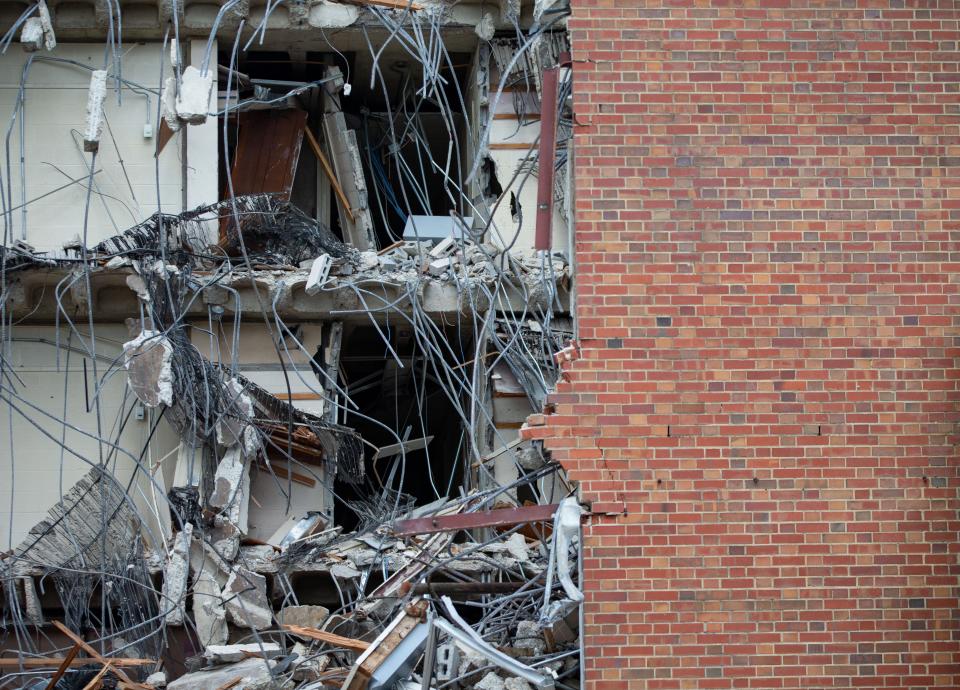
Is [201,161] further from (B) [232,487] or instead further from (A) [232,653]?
(A) [232,653]

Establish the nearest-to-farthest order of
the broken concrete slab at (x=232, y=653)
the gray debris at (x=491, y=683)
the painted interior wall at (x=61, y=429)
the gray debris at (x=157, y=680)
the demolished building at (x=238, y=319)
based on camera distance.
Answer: the gray debris at (x=491, y=683) → the broken concrete slab at (x=232, y=653) → the gray debris at (x=157, y=680) → the demolished building at (x=238, y=319) → the painted interior wall at (x=61, y=429)

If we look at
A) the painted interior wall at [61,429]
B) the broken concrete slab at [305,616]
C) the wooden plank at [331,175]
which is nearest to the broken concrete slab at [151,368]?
the painted interior wall at [61,429]

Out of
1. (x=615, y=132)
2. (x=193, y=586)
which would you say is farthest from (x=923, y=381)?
(x=193, y=586)

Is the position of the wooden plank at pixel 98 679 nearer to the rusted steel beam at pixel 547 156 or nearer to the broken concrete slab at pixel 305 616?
the broken concrete slab at pixel 305 616

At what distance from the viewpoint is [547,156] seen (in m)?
8.27

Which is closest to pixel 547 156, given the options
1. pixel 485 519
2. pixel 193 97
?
pixel 485 519

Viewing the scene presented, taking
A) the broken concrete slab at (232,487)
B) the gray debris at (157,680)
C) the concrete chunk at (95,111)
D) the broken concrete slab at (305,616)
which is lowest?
the gray debris at (157,680)

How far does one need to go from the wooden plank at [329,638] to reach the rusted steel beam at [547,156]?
3.60 m

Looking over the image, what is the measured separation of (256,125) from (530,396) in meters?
4.84

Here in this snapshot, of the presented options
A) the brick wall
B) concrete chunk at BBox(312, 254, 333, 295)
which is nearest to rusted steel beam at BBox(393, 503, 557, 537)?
the brick wall

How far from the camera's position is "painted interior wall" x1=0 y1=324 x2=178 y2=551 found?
13531 millimetres

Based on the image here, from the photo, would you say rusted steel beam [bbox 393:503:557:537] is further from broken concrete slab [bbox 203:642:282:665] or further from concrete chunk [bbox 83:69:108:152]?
concrete chunk [bbox 83:69:108:152]

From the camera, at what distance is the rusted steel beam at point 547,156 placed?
8.21 metres

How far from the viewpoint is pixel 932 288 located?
7.86 metres
